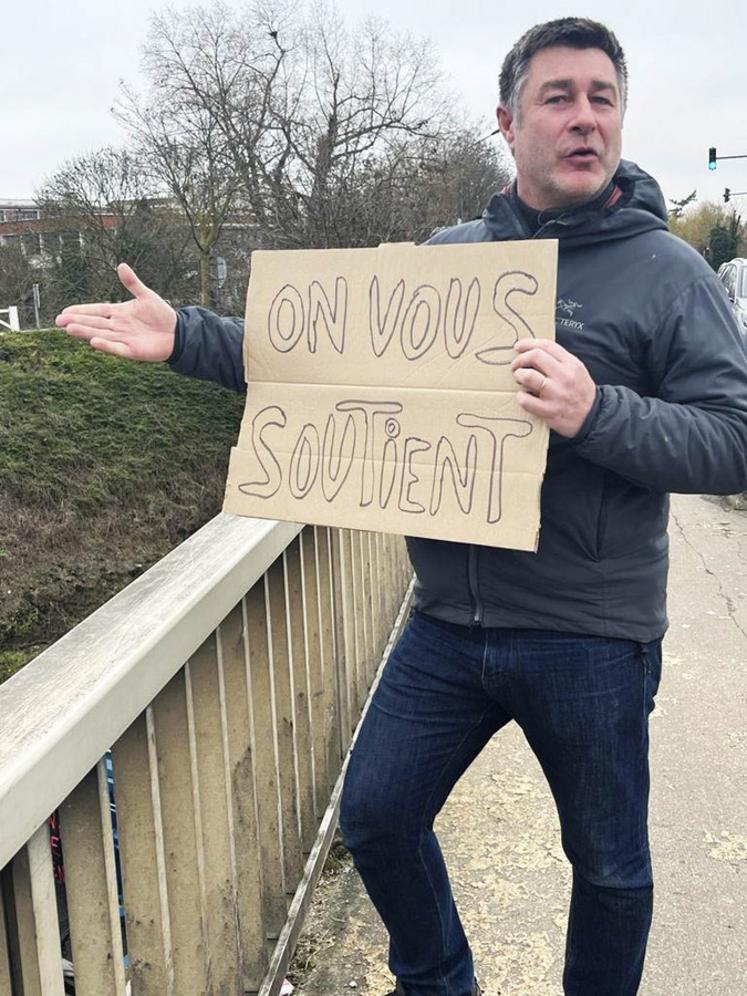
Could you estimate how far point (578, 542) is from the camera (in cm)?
168

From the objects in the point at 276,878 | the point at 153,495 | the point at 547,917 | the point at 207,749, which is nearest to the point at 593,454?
the point at 207,749

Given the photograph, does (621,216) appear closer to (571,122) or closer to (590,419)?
(571,122)

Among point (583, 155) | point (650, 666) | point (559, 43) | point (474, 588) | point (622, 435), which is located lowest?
point (650, 666)

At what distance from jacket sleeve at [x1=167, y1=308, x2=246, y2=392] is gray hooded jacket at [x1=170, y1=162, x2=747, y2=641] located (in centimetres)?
1

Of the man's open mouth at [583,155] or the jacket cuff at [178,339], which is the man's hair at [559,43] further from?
the jacket cuff at [178,339]

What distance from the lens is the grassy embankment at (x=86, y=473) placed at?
423cm


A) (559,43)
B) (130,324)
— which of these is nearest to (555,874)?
(130,324)

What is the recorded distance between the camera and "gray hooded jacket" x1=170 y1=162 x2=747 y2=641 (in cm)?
153

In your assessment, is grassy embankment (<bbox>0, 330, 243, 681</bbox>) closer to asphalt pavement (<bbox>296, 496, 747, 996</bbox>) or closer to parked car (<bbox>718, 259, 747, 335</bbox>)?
asphalt pavement (<bbox>296, 496, 747, 996</bbox>)

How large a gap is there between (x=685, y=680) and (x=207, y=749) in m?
2.82

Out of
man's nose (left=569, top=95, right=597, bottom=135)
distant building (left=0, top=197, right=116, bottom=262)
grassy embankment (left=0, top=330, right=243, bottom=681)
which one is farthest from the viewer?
distant building (left=0, top=197, right=116, bottom=262)

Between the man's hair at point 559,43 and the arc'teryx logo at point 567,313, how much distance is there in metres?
0.39

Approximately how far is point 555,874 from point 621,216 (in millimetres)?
1923

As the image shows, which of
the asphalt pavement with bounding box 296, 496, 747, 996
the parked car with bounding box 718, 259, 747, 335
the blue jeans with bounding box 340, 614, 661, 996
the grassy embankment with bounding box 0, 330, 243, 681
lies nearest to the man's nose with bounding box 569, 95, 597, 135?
the blue jeans with bounding box 340, 614, 661, 996
